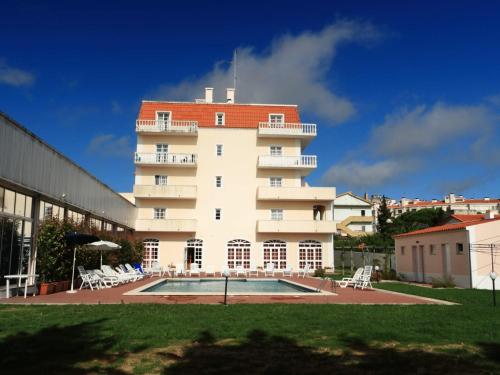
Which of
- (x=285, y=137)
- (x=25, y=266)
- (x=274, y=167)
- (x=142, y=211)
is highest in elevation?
(x=285, y=137)

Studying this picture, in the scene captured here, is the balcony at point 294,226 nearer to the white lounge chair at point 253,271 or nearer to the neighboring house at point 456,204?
the white lounge chair at point 253,271

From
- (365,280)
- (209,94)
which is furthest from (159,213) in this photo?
(365,280)

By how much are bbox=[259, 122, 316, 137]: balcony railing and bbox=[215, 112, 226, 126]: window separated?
3.27 m

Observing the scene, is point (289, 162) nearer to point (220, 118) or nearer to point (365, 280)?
point (220, 118)

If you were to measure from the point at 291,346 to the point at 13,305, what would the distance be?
8.12 meters

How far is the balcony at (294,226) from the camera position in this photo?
3612 centimetres

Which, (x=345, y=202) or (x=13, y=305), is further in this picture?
(x=345, y=202)

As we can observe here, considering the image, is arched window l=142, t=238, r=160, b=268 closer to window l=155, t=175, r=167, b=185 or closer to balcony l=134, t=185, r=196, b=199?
balcony l=134, t=185, r=196, b=199

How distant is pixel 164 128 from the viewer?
37500 millimetres

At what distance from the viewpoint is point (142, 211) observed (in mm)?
37125

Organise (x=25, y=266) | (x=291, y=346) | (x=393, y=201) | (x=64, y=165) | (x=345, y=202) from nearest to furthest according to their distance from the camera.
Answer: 1. (x=291, y=346)
2. (x=25, y=266)
3. (x=64, y=165)
4. (x=345, y=202)
5. (x=393, y=201)

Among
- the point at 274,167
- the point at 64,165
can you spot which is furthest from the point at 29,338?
the point at 274,167

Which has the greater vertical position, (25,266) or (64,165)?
(64,165)

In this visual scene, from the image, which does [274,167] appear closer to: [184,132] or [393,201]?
[184,132]
